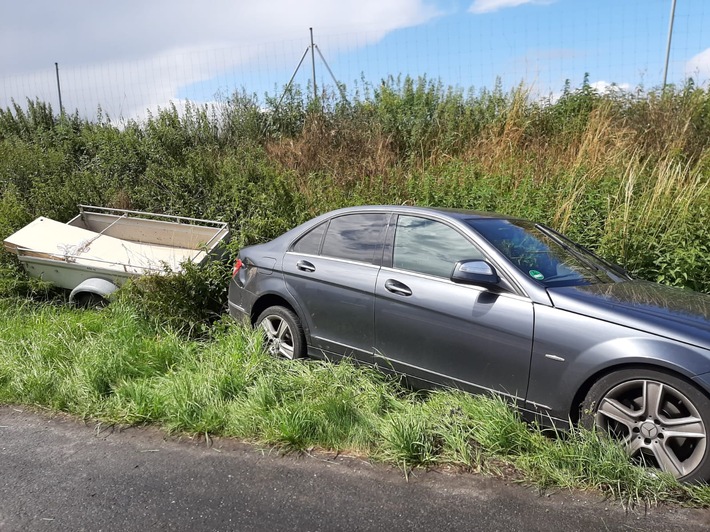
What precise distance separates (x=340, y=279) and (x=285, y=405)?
3.68ft

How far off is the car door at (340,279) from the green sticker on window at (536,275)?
118 centimetres

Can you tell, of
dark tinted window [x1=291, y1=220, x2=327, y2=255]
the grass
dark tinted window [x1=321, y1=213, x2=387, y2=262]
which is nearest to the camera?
the grass

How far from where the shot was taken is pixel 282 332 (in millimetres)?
4977

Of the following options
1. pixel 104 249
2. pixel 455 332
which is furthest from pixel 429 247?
pixel 104 249

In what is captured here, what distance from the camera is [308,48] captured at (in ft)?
39.5

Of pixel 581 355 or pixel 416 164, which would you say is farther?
pixel 416 164

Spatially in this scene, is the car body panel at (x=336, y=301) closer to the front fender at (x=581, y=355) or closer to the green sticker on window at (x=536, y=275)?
the green sticker on window at (x=536, y=275)

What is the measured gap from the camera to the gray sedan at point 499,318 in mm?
3102

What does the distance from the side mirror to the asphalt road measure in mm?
1227

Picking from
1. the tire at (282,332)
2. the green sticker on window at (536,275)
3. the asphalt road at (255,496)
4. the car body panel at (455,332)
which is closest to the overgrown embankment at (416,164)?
the tire at (282,332)

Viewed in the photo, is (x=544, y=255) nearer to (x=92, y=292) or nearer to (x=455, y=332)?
(x=455, y=332)

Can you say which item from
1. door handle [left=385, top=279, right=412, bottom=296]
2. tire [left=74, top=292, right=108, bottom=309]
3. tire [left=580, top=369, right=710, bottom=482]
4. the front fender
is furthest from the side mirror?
tire [left=74, top=292, right=108, bottom=309]

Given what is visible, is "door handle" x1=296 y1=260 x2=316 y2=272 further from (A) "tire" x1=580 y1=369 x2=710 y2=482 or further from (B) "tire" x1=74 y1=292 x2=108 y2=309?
(B) "tire" x1=74 y1=292 x2=108 y2=309

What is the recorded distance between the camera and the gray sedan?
10.2 ft
